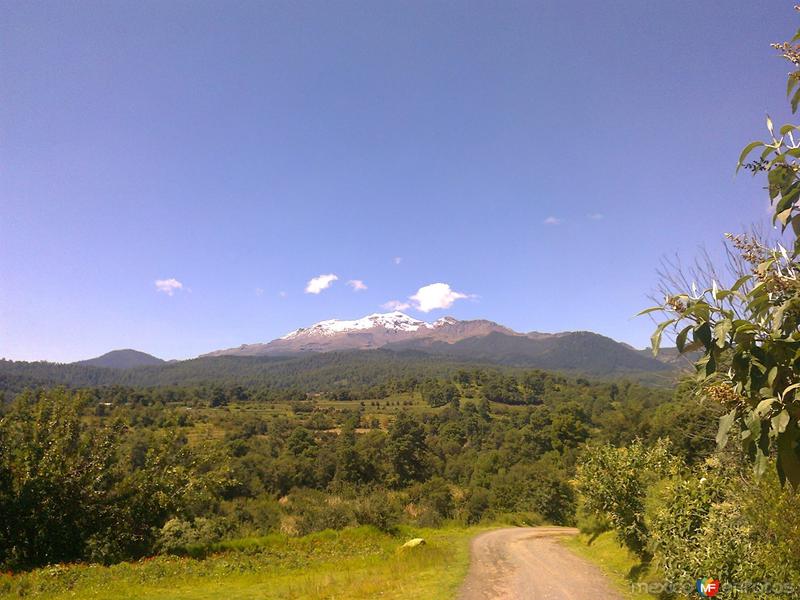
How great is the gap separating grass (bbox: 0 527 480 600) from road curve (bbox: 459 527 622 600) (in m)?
0.68

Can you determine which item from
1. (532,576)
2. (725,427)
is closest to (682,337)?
(725,427)

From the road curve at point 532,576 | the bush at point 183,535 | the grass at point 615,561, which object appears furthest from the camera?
the bush at point 183,535

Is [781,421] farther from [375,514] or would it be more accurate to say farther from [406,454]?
[406,454]

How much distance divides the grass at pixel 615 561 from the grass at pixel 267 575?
5308mm

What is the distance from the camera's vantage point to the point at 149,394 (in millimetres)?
136750

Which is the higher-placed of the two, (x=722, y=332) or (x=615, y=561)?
(x=722, y=332)

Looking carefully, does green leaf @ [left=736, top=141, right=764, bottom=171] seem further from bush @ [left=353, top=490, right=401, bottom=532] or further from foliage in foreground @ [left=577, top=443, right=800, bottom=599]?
bush @ [left=353, top=490, right=401, bottom=532]

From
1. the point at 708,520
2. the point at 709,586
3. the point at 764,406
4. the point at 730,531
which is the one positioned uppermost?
the point at 764,406

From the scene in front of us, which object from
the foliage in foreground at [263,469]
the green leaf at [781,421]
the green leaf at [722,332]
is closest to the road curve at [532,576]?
the foliage in foreground at [263,469]

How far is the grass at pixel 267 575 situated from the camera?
13961mm

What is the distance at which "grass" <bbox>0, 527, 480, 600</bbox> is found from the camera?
45.8 feet

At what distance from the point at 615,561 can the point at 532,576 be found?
448 centimetres

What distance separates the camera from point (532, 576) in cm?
1532

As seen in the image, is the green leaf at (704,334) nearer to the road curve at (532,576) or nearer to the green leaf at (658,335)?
the green leaf at (658,335)
